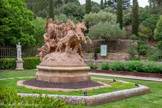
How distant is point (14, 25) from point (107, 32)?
57.9ft

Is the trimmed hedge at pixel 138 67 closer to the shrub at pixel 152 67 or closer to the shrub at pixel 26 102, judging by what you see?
the shrub at pixel 152 67

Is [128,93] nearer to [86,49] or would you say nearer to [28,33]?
[28,33]

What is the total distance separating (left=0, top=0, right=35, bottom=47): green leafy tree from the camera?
22.9 m

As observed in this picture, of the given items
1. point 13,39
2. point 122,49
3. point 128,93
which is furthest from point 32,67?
point 122,49

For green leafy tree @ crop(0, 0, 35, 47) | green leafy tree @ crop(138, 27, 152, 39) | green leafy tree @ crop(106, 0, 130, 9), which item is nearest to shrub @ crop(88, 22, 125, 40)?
green leafy tree @ crop(138, 27, 152, 39)

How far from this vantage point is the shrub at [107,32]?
35.7 meters

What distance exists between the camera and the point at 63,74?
9.46 m

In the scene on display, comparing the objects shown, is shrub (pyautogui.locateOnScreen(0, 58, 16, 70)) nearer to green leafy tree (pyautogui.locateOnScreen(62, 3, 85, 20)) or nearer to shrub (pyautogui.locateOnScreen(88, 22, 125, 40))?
shrub (pyautogui.locateOnScreen(88, 22, 125, 40))

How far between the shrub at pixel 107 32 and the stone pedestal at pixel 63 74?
26473 mm

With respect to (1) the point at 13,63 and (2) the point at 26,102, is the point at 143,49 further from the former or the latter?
(2) the point at 26,102

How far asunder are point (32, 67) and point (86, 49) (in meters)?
17.9

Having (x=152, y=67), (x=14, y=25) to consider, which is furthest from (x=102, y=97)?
(x=14, y=25)

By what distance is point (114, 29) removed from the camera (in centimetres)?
3616

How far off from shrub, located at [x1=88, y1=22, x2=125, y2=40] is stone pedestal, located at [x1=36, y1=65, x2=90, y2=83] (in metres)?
26.5
